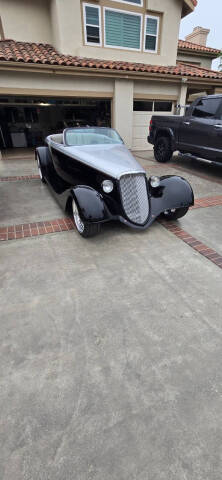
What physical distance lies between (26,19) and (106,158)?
34.4 ft

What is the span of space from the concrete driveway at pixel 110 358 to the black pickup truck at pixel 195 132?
442 cm

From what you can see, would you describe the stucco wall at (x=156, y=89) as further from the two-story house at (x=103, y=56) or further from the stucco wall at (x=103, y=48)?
the stucco wall at (x=103, y=48)

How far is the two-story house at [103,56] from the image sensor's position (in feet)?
28.6

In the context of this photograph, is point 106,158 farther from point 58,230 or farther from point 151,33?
point 151,33

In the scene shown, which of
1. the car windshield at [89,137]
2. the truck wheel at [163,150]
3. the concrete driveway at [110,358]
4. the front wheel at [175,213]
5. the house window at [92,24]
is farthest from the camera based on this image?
the house window at [92,24]

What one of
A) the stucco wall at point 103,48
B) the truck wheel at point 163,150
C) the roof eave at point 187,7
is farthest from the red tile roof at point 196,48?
the truck wheel at point 163,150

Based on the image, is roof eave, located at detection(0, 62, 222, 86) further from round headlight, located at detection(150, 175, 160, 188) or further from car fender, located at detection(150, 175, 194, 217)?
car fender, located at detection(150, 175, 194, 217)

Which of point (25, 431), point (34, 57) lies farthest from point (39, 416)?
point (34, 57)

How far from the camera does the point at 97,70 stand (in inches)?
359

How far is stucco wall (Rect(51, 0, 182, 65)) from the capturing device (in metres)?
9.05

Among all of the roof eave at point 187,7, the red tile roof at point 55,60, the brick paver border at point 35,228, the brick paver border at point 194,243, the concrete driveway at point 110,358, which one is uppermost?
the roof eave at point 187,7

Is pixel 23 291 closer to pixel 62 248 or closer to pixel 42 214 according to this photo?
pixel 62 248

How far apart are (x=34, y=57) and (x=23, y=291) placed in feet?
30.6

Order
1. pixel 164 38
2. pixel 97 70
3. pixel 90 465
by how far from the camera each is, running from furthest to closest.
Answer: pixel 164 38 → pixel 97 70 → pixel 90 465
